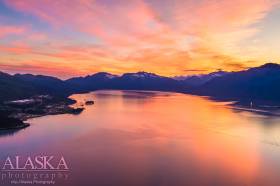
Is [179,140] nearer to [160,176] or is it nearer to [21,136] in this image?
[160,176]

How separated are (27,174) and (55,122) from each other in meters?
32.8

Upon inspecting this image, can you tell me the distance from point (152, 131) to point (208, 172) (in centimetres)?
2365

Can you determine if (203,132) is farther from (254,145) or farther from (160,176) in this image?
(160,176)

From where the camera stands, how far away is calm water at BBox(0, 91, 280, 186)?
2684cm

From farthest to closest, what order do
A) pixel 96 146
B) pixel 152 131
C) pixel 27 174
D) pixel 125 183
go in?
1. pixel 152 131
2. pixel 96 146
3. pixel 27 174
4. pixel 125 183

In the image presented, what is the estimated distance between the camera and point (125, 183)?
25.1 metres

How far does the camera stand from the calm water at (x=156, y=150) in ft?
88.1

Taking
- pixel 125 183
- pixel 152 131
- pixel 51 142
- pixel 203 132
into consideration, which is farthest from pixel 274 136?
pixel 51 142

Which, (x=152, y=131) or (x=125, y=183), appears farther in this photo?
(x=152, y=131)

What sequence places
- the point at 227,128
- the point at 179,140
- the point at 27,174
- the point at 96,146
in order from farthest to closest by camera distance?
the point at 227,128 < the point at 179,140 < the point at 96,146 < the point at 27,174

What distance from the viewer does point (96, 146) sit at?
1510 inches

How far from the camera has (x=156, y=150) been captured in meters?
37.1

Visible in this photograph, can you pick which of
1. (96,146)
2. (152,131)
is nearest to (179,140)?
(152,131)

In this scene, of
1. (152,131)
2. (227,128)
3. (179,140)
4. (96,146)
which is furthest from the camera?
(227,128)
